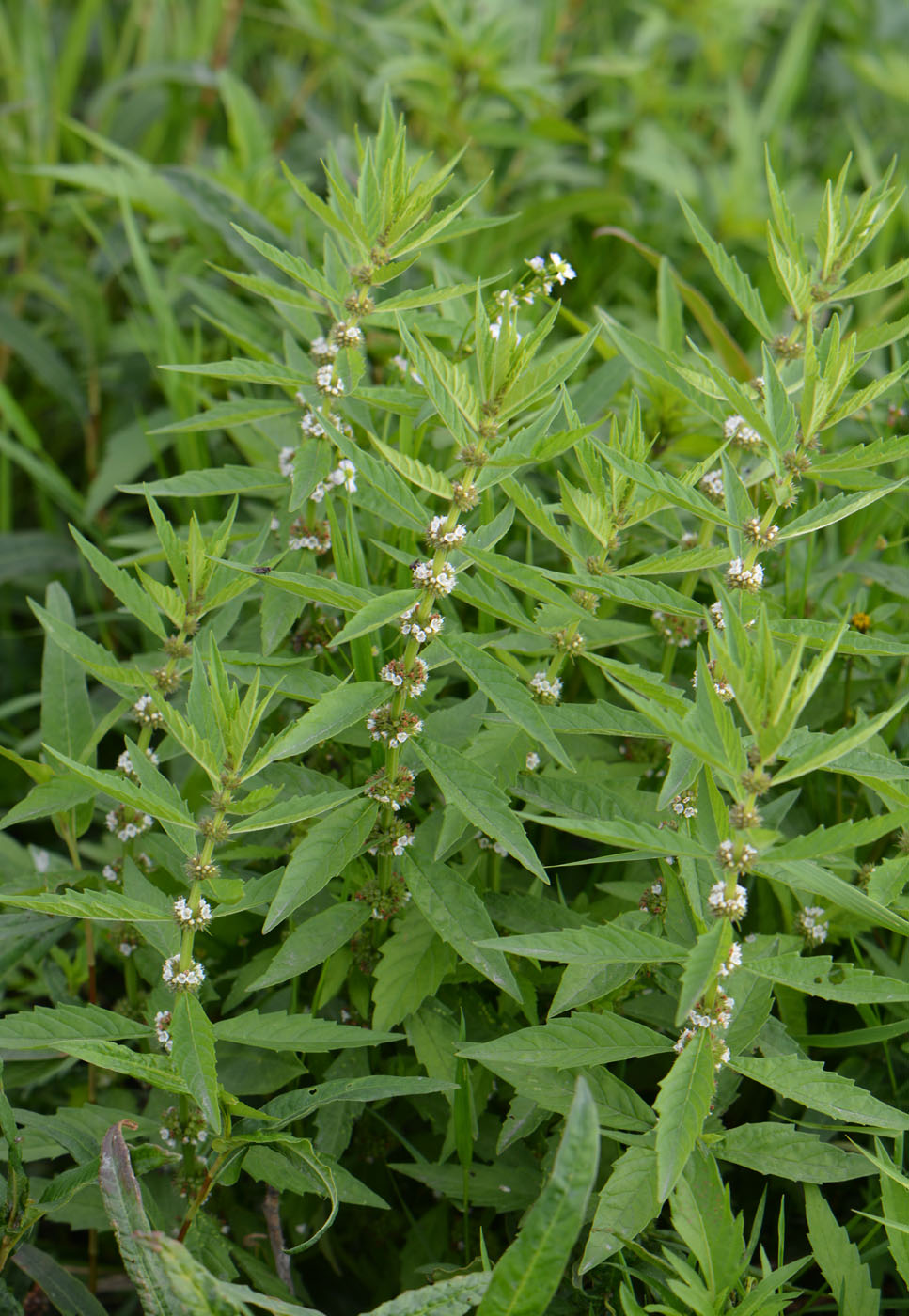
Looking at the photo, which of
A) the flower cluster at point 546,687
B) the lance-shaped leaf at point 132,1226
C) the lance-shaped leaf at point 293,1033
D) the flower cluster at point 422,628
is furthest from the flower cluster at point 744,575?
the lance-shaped leaf at point 132,1226

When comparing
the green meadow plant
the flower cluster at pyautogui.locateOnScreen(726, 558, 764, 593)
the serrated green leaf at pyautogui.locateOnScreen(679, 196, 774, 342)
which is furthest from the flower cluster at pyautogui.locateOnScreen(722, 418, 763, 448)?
the flower cluster at pyautogui.locateOnScreen(726, 558, 764, 593)

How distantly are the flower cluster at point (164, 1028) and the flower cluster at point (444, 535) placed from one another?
0.64 meters

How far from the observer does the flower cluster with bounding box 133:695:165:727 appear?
1.54 metres

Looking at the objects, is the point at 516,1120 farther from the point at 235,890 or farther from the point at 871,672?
the point at 871,672

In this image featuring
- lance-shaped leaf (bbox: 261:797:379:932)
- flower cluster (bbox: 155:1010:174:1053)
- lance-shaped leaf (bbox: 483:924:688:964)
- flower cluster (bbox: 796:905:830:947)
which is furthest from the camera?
flower cluster (bbox: 796:905:830:947)

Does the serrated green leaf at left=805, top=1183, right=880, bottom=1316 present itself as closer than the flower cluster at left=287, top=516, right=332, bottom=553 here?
Yes

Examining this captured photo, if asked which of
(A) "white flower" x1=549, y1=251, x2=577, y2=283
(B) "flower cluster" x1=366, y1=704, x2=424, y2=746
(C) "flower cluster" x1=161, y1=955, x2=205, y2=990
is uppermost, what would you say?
(A) "white flower" x1=549, y1=251, x2=577, y2=283

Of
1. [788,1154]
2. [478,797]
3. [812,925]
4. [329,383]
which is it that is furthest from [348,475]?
[788,1154]

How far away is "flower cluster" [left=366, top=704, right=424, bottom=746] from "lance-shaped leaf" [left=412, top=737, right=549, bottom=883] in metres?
0.03

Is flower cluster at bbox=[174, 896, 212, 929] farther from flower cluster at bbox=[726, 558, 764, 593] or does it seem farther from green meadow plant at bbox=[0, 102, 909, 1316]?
flower cluster at bbox=[726, 558, 764, 593]

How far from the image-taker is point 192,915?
1.30 metres

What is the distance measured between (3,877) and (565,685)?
98cm

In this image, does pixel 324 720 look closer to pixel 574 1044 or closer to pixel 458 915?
pixel 458 915

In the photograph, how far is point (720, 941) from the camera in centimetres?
115
